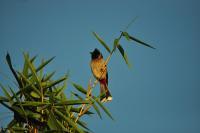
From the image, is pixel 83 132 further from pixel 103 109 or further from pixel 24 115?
pixel 24 115

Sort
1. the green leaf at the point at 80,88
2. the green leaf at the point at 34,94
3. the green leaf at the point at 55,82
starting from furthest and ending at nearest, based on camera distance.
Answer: the green leaf at the point at 80,88 < the green leaf at the point at 55,82 < the green leaf at the point at 34,94

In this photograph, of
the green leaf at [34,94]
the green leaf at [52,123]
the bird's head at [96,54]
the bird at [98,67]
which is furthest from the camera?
the bird's head at [96,54]

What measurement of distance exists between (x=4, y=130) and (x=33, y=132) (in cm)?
31

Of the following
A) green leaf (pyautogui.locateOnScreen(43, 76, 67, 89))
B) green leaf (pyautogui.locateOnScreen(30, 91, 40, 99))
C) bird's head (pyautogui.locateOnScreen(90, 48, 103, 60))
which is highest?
bird's head (pyautogui.locateOnScreen(90, 48, 103, 60))

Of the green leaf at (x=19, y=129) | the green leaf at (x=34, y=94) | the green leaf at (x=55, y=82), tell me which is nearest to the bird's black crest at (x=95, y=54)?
the green leaf at (x=55, y=82)

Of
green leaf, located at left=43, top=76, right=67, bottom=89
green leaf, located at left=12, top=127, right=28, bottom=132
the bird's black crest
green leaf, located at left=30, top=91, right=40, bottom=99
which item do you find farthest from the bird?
green leaf, located at left=12, top=127, right=28, bottom=132

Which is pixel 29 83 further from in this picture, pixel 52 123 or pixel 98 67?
pixel 98 67

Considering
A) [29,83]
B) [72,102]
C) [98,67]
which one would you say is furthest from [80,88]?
[98,67]

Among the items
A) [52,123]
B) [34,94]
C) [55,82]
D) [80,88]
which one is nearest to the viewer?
[52,123]

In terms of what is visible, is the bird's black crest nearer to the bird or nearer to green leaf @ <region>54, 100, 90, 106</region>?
the bird

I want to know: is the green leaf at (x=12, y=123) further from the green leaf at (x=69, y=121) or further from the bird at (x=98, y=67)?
the bird at (x=98, y=67)

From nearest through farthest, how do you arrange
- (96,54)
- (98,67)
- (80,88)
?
(80,88) → (98,67) → (96,54)

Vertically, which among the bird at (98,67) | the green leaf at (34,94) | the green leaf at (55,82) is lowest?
the green leaf at (34,94)

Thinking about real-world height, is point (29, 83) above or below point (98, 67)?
below
